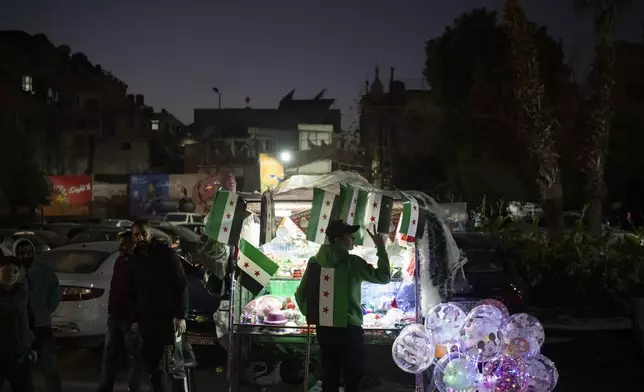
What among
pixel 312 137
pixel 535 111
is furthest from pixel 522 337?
pixel 312 137

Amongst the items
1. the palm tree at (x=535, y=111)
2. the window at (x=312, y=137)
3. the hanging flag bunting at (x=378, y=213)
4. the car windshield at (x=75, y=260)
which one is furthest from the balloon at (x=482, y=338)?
the window at (x=312, y=137)

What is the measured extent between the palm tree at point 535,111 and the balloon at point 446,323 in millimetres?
11898

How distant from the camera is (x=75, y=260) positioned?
1030 centimetres

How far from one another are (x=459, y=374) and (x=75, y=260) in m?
6.52

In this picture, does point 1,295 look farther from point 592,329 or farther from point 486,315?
point 592,329

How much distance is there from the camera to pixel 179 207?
123 ft

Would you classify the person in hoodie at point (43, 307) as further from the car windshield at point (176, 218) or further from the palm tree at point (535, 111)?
the car windshield at point (176, 218)

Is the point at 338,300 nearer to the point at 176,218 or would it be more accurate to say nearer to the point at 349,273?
the point at 349,273

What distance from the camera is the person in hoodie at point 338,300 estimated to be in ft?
20.7

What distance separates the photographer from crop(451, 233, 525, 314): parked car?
1006 cm

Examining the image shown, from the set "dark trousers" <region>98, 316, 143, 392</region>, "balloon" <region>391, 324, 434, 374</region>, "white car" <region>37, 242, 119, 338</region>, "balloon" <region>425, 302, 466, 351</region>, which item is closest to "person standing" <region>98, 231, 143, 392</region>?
"dark trousers" <region>98, 316, 143, 392</region>

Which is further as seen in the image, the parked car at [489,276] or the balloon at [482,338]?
the parked car at [489,276]

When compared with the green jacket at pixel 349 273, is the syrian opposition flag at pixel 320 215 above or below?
above

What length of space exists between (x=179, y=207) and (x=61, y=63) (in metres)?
16.2
